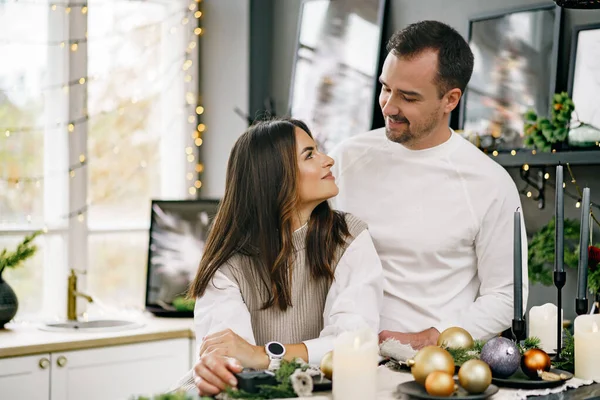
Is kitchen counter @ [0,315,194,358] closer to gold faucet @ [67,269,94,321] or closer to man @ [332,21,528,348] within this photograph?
gold faucet @ [67,269,94,321]

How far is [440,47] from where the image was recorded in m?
2.38

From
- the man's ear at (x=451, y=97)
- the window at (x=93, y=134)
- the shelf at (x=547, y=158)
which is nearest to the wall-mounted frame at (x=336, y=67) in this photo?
the window at (x=93, y=134)

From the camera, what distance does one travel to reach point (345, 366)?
1528 millimetres

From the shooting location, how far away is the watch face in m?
1.81

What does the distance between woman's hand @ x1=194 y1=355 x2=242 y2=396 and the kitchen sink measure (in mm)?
1891

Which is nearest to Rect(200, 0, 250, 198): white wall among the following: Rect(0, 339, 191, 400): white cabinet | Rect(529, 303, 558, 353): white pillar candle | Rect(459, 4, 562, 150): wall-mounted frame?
Rect(0, 339, 191, 400): white cabinet

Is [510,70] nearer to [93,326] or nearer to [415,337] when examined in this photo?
→ [415,337]

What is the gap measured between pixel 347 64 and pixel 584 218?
86.3 inches

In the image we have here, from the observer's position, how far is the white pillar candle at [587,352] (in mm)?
1748

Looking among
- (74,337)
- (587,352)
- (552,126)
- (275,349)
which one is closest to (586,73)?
(552,126)

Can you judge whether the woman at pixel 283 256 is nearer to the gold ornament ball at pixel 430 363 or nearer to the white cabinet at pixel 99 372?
the gold ornament ball at pixel 430 363

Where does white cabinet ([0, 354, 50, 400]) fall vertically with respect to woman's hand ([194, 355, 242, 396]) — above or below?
below

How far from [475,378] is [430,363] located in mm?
84

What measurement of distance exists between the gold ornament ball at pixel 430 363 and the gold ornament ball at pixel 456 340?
0.68ft
